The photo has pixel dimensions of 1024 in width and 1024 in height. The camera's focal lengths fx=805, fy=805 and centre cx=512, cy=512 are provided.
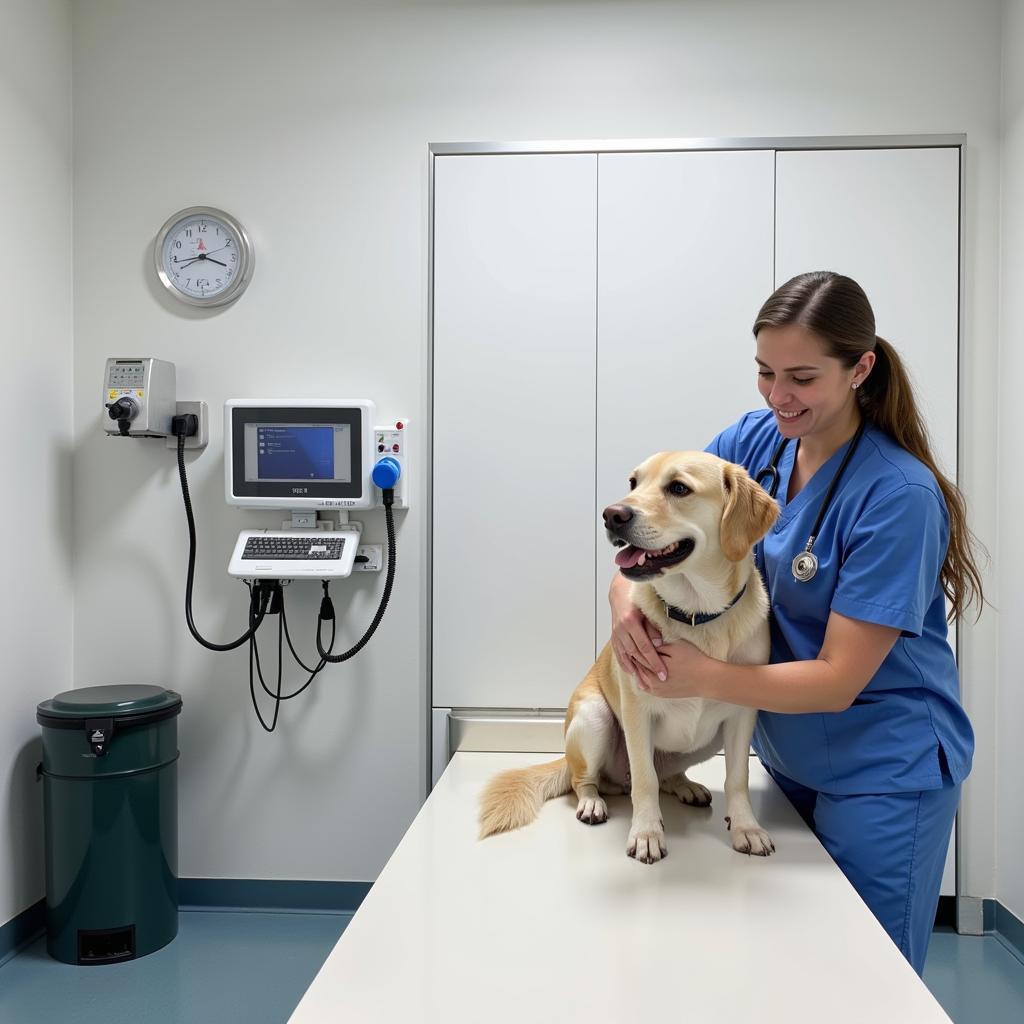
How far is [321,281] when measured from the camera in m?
2.60

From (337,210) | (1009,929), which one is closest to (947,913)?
(1009,929)

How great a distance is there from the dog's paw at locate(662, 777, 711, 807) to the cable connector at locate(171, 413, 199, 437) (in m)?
1.80

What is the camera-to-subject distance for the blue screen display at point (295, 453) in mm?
2498

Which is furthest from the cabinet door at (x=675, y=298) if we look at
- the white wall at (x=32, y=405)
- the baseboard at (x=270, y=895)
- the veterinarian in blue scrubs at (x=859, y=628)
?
the white wall at (x=32, y=405)

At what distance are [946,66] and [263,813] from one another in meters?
3.19

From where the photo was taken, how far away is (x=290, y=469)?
250cm

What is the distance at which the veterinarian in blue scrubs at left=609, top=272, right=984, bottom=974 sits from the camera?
1.37m

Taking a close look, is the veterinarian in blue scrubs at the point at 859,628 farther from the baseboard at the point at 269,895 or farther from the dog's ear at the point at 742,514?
the baseboard at the point at 269,895

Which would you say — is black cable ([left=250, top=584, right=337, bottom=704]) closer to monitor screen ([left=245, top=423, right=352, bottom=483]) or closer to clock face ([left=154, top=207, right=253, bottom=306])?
monitor screen ([left=245, top=423, right=352, bottom=483])

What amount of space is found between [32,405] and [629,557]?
6.74ft

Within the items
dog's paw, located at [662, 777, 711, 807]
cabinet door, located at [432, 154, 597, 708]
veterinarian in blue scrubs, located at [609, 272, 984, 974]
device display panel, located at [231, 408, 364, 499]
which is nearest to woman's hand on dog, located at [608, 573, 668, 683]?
veterinarian in blue scrubs, located at [609, 272, 984, 974]

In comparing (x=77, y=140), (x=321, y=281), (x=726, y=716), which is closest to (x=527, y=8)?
(x=321, y=281)

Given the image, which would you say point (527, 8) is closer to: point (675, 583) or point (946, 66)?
point (946, 66)

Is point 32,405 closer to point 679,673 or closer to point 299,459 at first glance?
point 299,459
